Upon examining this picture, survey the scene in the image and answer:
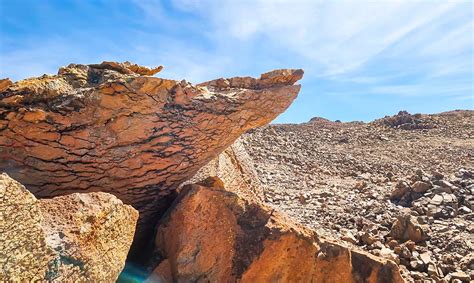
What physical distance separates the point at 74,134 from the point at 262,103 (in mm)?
2324

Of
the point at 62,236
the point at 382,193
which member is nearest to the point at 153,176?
the point at 62,236

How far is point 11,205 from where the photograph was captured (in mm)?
2490

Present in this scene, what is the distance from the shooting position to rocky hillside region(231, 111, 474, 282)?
277 inches

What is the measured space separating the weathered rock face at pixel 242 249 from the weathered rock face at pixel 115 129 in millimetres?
494

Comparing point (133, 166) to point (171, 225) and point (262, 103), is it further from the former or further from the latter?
point (262, 103)

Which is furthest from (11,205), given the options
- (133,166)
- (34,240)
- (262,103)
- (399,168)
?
(399,168)

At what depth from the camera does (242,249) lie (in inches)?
163

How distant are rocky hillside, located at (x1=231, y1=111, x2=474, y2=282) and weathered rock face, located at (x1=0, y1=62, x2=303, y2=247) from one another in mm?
3621

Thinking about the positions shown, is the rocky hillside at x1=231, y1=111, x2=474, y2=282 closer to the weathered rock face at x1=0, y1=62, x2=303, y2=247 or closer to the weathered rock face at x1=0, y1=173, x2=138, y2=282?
the weathered rock face at x1=0, y1=62, x2=303, y2=247

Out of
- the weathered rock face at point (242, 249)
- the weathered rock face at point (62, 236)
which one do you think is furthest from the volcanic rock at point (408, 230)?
the weathered rock face at point (62, 236)

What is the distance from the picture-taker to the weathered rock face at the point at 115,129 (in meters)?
3.83

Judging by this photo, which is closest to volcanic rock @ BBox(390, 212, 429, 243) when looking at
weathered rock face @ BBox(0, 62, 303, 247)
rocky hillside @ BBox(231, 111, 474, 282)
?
rocky hillside @ BBox(231, 111, 474, 282)

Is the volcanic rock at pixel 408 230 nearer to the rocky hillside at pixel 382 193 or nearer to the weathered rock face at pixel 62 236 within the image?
the rocky hillside at pixel 382 193

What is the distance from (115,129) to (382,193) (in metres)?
8.38
